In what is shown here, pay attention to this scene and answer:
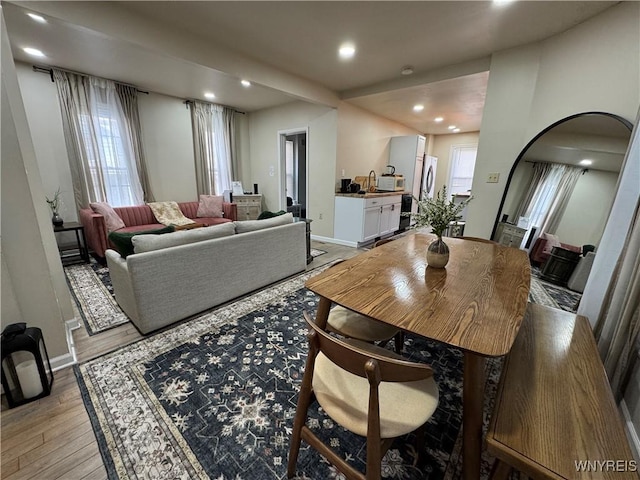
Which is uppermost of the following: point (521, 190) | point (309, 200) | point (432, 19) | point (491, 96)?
point (432, 19)

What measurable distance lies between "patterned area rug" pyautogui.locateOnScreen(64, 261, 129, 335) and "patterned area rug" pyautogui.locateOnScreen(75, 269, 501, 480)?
544 mm

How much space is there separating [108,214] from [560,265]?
18.5ft

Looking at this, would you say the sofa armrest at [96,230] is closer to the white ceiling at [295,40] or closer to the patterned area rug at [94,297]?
the patterned area rug at [94,297]

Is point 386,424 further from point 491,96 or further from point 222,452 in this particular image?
point 491,96

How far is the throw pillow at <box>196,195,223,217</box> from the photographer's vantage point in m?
4.91

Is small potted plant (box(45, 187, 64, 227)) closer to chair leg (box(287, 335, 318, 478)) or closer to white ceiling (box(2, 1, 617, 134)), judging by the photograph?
white ceiling (box(2, 1, 617, 134))

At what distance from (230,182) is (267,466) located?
5427 millimetres

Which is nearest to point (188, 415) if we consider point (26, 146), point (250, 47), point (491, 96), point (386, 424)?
point (386, 424)

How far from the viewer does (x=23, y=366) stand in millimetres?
1415

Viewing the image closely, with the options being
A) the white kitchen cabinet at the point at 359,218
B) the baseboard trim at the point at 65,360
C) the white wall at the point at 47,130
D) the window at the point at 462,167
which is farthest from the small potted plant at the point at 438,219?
the window at the point at 462,167

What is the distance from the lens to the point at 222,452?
120 centimetres

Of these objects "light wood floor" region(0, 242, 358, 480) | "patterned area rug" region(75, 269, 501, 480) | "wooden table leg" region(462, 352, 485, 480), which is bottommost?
"light wood floor" region(0, 242, 358, 480)

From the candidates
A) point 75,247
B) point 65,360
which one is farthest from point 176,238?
point 75,247

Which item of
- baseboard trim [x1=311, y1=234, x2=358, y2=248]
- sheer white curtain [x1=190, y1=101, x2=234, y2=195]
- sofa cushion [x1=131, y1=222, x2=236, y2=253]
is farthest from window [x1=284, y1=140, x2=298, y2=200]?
sofa cushion [x1=131, y1=222, x2=236, y2=253]
